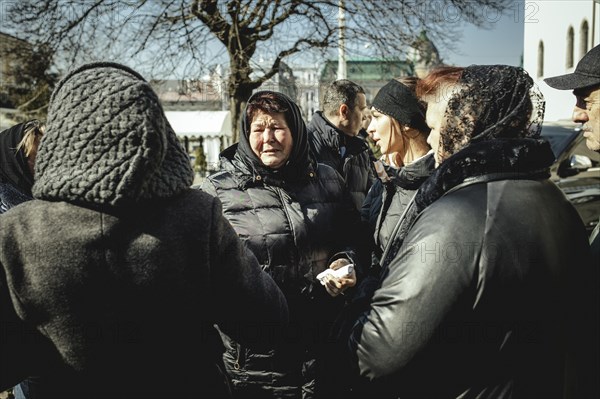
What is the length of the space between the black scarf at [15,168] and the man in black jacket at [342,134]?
2.36 meters

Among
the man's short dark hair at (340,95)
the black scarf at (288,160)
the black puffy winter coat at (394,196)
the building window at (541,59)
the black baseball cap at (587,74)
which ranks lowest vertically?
the black puffy winter coat at (394,196)

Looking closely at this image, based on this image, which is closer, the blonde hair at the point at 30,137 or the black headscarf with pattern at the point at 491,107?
the black headscarf with pattern at the point at 491,107

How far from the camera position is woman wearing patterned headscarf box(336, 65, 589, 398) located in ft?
4.31

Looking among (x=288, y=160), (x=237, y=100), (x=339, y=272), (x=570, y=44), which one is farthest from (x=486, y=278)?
(x=570, y=44)

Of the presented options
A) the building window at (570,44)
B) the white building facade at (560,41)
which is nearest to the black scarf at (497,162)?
the white building facade at (560,41)

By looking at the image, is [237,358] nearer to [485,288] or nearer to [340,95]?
[485,288]

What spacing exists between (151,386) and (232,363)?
112 cm

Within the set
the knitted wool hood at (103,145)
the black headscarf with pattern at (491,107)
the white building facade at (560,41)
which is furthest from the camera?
the white building facade at (560,41)

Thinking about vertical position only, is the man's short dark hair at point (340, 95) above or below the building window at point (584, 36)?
below

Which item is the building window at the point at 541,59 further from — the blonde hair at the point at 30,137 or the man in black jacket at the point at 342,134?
the blonde hair at the point at 30,137

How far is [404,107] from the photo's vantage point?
8.59 feet

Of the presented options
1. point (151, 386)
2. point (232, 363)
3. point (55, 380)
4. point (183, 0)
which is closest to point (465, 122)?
point (151, 386)

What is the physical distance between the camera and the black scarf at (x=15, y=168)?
9.04 feet

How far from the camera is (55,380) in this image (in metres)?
1.20
